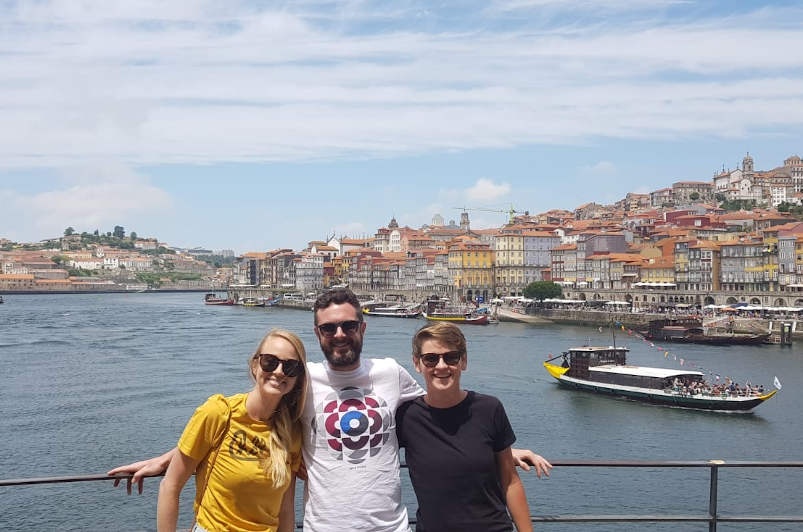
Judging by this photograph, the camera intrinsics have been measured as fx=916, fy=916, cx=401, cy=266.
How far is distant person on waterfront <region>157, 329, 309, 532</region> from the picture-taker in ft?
7.76

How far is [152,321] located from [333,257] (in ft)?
164

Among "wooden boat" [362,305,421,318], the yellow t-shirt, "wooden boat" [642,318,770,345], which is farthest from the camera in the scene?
"wooden boat" [362,305,421,318]

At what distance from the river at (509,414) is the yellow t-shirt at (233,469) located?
30.7 ft

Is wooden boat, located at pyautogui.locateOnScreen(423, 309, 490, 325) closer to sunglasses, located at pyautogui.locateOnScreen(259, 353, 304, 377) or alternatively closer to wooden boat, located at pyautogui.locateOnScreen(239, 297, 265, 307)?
wooden boat, located at pyautogui.locateOnScreen(239, 297, 265, 307)

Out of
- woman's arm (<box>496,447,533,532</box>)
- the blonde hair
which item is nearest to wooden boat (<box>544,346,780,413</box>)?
woman's arm (<box>496,447,533,532</box>)

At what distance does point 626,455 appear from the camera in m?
16.0

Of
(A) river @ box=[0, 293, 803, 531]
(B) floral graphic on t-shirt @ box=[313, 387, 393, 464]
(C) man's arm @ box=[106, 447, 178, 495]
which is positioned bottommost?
(A) river @ box=[0, 293, 803, 531]

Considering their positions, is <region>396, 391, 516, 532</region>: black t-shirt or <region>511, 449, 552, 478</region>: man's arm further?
<region>511, 449, 552, 478</region>: man's arm

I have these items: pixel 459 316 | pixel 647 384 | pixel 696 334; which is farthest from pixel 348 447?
pixel 459 316

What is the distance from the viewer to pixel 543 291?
Result: 6006cm

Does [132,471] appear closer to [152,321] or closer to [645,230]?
[152,321]

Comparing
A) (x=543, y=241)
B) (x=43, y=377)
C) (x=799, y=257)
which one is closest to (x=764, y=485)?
(x=43, y=377)

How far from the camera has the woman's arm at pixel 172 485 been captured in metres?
2.38

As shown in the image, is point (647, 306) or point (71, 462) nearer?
point (71, 462)
